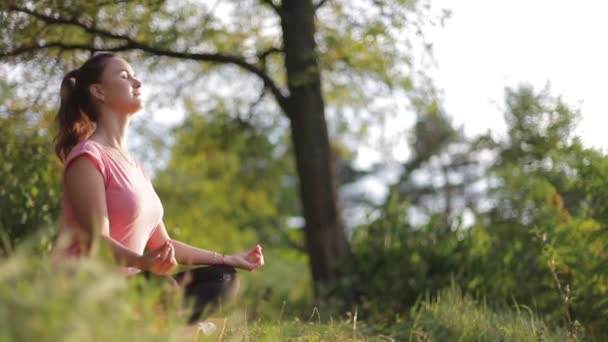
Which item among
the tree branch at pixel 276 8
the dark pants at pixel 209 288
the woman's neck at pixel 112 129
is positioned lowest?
the dark pants at pixel 209 288

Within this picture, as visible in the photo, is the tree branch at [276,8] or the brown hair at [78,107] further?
the tree branch at [276,8]

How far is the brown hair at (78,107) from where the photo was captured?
3.92m

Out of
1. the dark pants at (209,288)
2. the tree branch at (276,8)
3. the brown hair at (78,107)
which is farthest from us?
the tree branch at (276,8)

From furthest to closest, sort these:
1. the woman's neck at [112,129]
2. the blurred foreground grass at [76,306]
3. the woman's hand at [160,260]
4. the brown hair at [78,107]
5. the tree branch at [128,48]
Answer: the tree branch at [128,48], the brown hair at [78,107], the woman's neck at [112,129], the woman's hand at [160,260], the blurred foreground grass at [76,306]

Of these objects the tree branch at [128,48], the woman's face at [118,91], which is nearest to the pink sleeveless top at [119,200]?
the woman's face at [118,91]

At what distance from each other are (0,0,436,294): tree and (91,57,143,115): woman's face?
2.93 metres

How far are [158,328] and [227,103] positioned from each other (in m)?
7.53

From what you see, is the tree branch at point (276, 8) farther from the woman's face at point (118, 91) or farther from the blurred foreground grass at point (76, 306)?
the blurred foreground grass at point (76, 306)

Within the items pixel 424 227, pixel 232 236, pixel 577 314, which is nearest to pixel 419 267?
pixel 424 227

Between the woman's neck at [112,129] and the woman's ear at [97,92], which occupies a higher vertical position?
the woman's ear at [97,92]

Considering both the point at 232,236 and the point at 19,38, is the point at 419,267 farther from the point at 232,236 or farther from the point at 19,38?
the point at 232,236

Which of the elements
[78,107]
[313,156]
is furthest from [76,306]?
[313,156]

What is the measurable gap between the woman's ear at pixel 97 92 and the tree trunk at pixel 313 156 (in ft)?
14.4

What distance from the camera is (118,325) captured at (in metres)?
2.04
